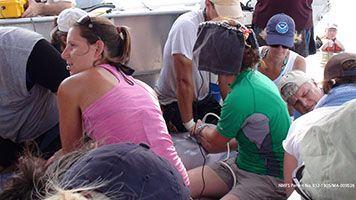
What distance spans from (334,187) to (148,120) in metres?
0.99

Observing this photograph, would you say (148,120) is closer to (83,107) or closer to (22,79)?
(83,107)

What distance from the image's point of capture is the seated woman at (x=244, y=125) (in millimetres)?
2145

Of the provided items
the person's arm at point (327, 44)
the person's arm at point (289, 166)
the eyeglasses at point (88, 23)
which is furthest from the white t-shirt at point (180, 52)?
the person's arm at point (327, 44)

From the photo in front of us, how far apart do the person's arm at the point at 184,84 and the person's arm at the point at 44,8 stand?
35.3 inches

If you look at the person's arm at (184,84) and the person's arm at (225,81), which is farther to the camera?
the person's arm at (184,84)

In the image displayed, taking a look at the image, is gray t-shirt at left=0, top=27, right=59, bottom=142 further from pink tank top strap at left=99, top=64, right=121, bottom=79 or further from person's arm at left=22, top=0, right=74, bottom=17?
person's arm at left=22, top=0, right=74, bottom=17

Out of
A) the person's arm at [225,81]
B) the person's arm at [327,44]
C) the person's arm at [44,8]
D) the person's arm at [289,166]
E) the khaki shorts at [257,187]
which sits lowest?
the person's arm at [327,44]

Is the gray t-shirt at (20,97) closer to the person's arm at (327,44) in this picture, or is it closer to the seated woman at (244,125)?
the seated woman at (244,125)

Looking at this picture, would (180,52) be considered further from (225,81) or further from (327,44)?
(327,44)

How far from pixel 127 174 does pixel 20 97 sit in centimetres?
144

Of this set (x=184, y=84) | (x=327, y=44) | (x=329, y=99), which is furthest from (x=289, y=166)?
(x=327, y=44)

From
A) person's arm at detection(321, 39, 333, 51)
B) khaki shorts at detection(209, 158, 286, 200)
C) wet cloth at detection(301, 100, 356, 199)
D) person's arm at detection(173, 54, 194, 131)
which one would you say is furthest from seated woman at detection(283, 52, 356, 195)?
person's arm at detection(321, 39, 333, 51)

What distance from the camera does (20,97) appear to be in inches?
87.7

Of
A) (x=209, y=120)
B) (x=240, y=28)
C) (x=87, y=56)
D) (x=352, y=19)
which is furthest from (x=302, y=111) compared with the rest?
(x=352, y=19)
